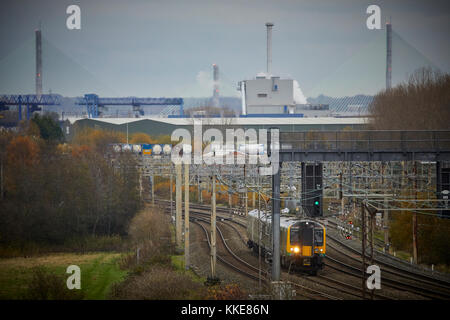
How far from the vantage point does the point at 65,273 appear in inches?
792

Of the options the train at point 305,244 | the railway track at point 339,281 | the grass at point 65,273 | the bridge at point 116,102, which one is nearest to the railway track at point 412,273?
the railway track at point 339,281

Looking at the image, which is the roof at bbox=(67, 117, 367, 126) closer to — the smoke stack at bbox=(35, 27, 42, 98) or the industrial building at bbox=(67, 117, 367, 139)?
the industrial building at bbox=(67, 117, 367, 139)

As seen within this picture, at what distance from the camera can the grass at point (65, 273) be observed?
17.7m

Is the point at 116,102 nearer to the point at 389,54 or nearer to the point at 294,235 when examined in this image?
the point at 389,54

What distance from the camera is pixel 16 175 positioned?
104 feet

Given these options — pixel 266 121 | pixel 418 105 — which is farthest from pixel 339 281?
pixel 266 121

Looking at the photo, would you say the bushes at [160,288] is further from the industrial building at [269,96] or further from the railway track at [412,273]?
the industrial building at [269,96]

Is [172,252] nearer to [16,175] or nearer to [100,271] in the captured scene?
[100,271]

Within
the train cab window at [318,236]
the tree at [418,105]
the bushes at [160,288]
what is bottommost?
the bushes at [160,288]

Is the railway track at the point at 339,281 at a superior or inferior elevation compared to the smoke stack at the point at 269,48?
inferior

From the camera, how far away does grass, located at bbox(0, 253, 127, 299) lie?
17734 millimetres
